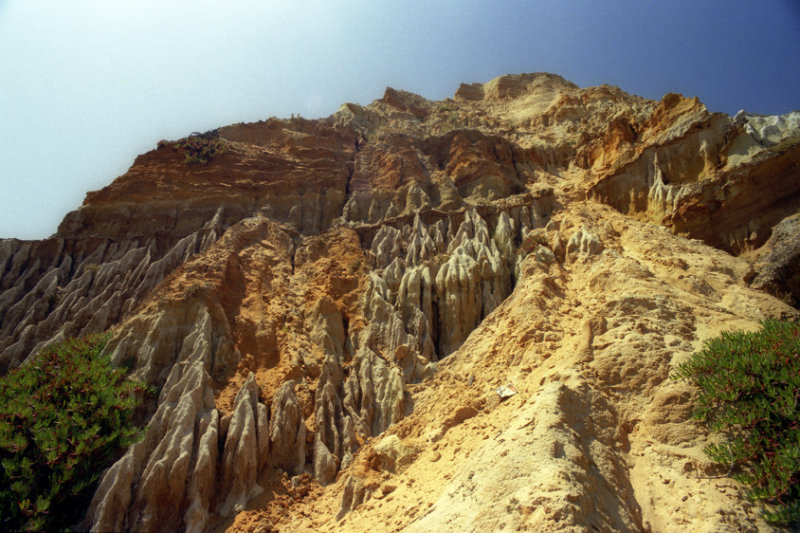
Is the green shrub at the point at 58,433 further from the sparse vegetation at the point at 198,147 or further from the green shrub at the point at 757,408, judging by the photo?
the sparse vegetation at the point at 198,147

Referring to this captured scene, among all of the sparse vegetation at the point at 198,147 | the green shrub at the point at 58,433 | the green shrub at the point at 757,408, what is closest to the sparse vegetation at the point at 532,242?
the green shrub at the point at 757,408

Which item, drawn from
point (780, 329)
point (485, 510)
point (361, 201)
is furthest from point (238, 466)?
point (361, 201)

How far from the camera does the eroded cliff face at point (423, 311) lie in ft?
29.7

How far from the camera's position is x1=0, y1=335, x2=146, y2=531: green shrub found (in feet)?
34.8

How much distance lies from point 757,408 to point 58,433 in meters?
17.4

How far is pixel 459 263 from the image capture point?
830 inches

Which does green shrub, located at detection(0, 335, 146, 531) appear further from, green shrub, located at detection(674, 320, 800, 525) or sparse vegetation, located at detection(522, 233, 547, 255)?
sparse vegetation, located at detection(522, 233, 547, 255)

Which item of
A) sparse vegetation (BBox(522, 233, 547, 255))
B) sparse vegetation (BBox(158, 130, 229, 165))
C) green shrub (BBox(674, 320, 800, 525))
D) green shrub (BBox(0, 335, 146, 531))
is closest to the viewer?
green shrub (BBox(674, 320, 800, 525))

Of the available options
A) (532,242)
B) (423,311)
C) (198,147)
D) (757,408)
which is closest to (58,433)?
(423,311)

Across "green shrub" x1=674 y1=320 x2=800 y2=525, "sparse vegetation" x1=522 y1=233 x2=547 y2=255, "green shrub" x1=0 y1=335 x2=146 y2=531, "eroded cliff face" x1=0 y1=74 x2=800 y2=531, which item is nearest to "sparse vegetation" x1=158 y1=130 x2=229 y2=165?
"eroded cliff face" x1=0 y1=74 x2=800 y2=531

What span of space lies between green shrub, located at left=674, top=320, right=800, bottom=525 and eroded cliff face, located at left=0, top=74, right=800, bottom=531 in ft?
1.33

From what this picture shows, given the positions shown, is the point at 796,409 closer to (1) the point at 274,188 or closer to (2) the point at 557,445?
(2) the point at 557,445

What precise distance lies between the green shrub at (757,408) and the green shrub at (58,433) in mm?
15336

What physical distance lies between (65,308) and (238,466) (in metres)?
14.3
